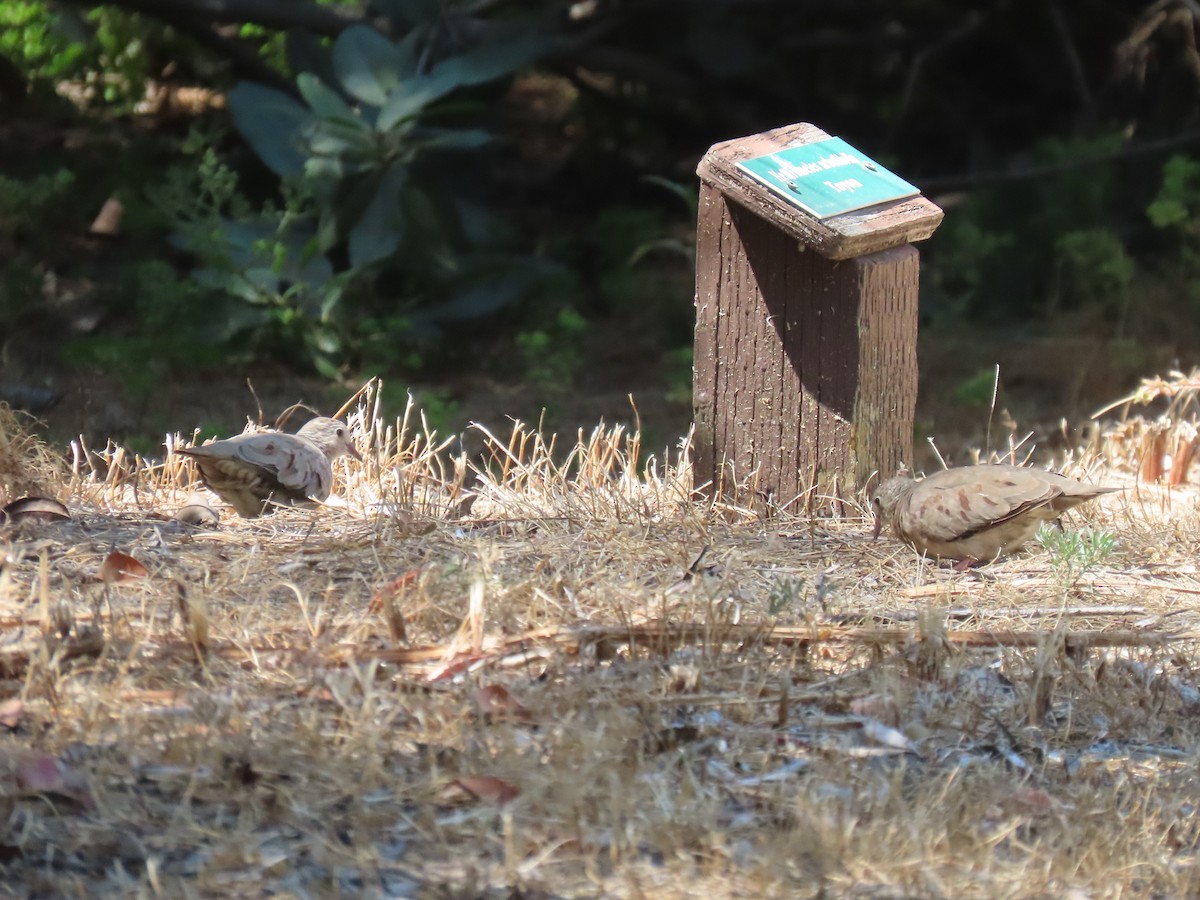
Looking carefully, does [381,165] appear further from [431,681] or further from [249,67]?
[431,681]

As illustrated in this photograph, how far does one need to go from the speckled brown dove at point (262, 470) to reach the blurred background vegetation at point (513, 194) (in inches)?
104

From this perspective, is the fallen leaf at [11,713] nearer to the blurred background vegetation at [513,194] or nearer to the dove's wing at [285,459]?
the dove's wing at [285,459]

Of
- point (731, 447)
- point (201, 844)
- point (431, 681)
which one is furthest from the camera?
point (731, 447)

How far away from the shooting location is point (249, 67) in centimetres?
937

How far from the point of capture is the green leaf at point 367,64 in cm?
808

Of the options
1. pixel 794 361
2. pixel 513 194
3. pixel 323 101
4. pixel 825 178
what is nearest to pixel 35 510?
pixel 794 361

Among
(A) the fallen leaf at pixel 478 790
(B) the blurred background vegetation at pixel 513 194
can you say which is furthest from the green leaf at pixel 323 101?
(A) the fallen leaf at pixel 478 790

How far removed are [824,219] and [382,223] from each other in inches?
166

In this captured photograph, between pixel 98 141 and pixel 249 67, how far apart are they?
1240mm

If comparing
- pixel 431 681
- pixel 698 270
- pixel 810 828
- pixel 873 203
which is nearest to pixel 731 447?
pixel 698 270

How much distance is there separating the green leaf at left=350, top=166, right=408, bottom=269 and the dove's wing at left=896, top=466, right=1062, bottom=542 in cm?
450

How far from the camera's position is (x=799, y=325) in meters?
4.80

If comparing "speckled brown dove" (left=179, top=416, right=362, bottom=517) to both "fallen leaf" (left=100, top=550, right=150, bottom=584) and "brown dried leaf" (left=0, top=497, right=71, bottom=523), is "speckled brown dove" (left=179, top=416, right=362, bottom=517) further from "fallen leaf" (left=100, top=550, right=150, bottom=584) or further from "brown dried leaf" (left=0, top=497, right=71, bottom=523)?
"fallen leaf" (left=100, top=550, right=150, bottom=584)

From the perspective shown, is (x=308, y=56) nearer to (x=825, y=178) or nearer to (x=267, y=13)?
(x=267, y=13)
